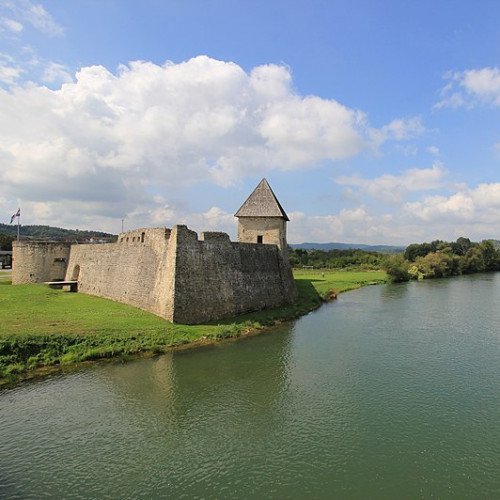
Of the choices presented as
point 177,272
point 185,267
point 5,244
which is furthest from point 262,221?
point 5,244

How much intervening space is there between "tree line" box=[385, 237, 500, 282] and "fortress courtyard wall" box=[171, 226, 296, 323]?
23311 mm

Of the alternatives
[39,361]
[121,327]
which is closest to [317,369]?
[121,327]

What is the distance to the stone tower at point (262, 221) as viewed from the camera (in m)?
23.5

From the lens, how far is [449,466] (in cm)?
727

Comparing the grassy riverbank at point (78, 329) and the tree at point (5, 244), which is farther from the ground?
the tree at point (5, 244)

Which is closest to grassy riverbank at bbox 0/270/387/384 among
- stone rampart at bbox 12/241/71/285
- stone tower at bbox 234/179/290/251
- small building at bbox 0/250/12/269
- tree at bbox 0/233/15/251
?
stone rampart at bbox 12/241/71/285

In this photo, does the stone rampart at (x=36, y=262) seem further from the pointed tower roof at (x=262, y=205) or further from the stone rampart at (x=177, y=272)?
the pointed tower roof at (x=262, y=205)

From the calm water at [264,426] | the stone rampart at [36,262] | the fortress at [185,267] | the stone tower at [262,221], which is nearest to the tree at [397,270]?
the fortress at [185,267]

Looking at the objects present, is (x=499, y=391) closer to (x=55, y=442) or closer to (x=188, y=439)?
(x=188, y=439)

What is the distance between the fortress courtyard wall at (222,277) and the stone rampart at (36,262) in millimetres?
12508

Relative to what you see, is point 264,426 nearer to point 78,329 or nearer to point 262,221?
point 78,329

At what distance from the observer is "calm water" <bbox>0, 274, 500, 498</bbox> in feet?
22.4

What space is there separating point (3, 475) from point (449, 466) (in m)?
7.42

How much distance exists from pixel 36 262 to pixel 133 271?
9.12 m
